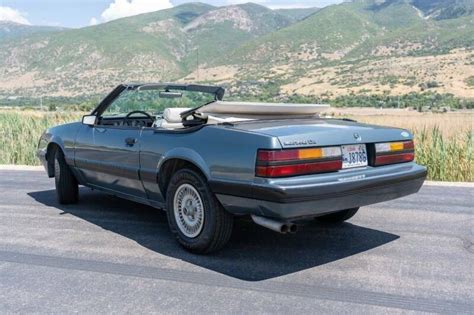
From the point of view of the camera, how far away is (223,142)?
4.59m

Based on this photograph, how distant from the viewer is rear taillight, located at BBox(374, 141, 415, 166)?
4.86m

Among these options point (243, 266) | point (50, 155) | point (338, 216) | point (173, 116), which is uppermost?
point (173, 116)

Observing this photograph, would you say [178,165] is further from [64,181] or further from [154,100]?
[64,181]

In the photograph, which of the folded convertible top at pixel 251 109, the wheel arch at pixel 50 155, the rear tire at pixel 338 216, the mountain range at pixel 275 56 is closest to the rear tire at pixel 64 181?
the wheel arch at pixel 50 155

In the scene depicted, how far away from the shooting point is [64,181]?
6977 mm

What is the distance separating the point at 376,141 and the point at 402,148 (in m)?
0.41

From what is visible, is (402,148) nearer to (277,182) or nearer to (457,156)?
(277,182)

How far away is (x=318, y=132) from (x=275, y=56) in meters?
104

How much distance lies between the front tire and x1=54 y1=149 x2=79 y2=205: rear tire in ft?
7.55

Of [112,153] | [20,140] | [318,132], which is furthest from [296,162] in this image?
[20,140]

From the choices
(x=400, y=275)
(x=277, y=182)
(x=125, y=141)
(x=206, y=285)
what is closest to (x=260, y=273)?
(x=206, y=285)

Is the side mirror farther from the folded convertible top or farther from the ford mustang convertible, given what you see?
the folded convertible top

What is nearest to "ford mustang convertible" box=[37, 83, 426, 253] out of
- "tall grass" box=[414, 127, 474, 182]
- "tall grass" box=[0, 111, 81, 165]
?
"tall grass" box=[414, 127, 474, 182]

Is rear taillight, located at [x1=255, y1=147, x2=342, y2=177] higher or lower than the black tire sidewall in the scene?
higher
